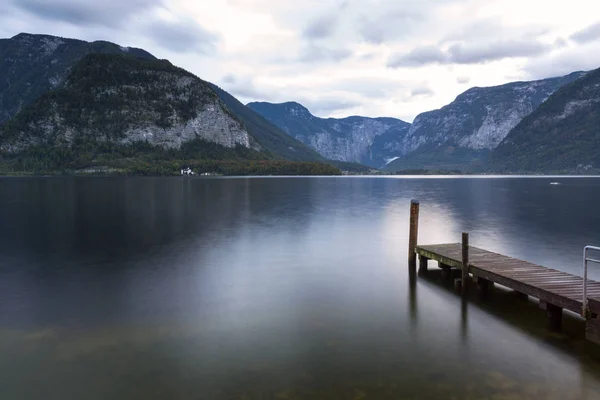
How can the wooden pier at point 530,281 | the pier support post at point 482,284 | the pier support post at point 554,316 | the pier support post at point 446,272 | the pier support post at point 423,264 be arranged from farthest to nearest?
the pier support post at point 423,264
the pier support post at point 446,272
the pier support post at point 482,284
the pier support post at point 554,316
the wooden pier at point 530,281

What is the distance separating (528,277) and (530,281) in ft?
2.65

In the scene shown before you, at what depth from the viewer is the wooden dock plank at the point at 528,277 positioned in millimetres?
15320

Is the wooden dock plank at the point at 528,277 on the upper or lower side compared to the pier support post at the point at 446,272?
upper

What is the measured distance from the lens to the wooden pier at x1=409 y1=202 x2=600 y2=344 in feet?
48.0

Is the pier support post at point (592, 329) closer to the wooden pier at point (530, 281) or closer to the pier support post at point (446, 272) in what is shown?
the wooden pier at point (530, 281)

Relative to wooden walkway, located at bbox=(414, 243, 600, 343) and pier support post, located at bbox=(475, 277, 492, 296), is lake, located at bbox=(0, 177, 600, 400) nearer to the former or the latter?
pier support post, located at bbox=(475, 277, 492, 296)

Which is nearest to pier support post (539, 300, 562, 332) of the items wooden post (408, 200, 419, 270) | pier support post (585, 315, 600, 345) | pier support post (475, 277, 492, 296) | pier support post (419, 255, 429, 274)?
pier support post (585, 315, 600, 345)

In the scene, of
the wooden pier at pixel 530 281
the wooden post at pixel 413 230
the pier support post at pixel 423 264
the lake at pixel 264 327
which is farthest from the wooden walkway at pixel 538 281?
the wooden post at pixel 413 230

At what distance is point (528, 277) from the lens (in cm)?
1828

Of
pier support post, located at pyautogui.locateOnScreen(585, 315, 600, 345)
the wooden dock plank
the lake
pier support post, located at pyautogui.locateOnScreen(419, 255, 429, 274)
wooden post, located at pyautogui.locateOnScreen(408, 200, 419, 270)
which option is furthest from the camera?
wooden post, located at pyautogui.locateOnScreen(408, 200, 419, 270)

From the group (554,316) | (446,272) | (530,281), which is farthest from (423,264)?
(554,316)

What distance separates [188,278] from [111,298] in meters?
5.14

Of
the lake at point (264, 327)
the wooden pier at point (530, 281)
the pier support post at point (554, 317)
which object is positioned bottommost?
the lake at point (264, 327)

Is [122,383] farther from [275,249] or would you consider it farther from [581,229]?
[581,229]
